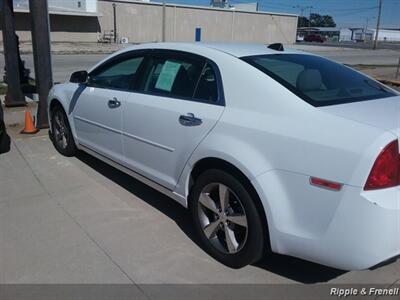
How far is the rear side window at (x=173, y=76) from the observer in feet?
11.9

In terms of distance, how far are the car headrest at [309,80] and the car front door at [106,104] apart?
1653mm

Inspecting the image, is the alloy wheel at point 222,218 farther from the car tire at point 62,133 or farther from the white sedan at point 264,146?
the car tire at point 62,133

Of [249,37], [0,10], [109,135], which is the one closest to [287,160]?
[109,135]

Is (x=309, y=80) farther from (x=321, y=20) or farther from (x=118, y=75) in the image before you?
(x=321, y=20)

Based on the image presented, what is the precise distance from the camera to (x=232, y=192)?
122 inches

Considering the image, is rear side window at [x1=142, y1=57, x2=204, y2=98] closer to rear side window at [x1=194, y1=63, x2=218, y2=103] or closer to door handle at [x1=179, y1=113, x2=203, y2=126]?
rear side window at [x1=194, y1=63, x2=218, y2=103]

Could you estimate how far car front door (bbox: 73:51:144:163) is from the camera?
435 centimetres

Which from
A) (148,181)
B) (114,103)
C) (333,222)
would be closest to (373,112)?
(333,222)

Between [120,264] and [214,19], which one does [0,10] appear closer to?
[120,264]

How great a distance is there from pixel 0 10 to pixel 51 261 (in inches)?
283

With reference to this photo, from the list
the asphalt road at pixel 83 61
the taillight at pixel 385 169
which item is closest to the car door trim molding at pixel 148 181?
the taillight at pixel 385 169

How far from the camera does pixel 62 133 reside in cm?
586

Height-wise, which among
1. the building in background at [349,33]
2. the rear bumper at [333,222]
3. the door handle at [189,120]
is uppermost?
the door handle at [189,120]

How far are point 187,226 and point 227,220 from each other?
2.79ft
